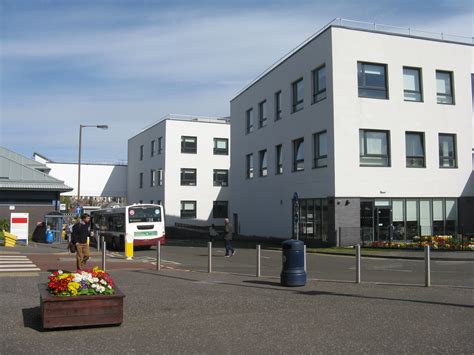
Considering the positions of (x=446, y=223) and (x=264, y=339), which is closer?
(x=264, y=339)

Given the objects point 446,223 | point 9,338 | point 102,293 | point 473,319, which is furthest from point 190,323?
point 446,223

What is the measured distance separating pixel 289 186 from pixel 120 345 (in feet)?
88.5

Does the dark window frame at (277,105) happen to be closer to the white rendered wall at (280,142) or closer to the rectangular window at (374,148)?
the white rendered wall at (280,142)

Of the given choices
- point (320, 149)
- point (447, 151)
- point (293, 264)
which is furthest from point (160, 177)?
point (293, 264)

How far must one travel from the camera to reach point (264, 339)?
7188 millimetres

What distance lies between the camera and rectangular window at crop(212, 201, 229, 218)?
56312mm

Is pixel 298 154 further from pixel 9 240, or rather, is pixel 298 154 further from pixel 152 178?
pixel 152 178

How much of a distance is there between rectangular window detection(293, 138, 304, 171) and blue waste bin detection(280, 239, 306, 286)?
1982cm

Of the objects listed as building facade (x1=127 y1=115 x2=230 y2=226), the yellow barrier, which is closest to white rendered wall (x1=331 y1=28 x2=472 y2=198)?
the yellow barrier

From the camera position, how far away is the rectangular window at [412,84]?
29906 mm

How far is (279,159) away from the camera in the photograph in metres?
35.7

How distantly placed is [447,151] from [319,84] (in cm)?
824

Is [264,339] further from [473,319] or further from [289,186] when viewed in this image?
[289,186]

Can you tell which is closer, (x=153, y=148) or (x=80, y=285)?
(x=80, y=285)
